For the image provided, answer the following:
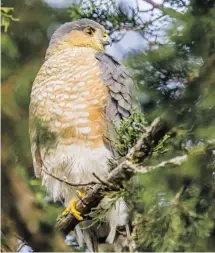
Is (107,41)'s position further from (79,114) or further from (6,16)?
(6,16)

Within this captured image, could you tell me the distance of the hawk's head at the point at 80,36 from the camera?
3.40m

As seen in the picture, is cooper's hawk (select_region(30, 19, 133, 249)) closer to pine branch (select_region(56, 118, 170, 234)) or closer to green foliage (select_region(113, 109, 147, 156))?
pine branch (select_region(56, 118, 170, 234))

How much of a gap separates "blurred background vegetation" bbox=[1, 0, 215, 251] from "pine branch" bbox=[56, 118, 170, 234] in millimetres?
43

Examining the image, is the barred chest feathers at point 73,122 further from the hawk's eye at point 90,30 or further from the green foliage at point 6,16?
the green foliage at point 6,16

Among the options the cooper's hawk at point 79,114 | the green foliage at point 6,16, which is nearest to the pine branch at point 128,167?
the cooper's hawk at point 79,114

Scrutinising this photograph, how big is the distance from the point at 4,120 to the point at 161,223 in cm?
70

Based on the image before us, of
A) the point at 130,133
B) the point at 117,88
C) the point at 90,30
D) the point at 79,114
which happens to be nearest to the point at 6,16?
the point at 130,133

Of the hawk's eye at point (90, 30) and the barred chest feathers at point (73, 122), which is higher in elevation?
the hawk's eye at point (90, 30)

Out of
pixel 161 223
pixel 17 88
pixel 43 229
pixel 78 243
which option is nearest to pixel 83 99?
pixel 78 243

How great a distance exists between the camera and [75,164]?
281cm

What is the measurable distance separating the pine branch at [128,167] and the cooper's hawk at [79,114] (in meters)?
0.26

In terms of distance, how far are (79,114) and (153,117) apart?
1308 mm

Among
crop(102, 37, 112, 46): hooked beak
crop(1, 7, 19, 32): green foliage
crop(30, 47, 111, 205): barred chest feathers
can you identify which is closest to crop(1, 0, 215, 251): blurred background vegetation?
crop(1, 7, 19, 32): green foliage

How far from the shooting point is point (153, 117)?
5.00ft
